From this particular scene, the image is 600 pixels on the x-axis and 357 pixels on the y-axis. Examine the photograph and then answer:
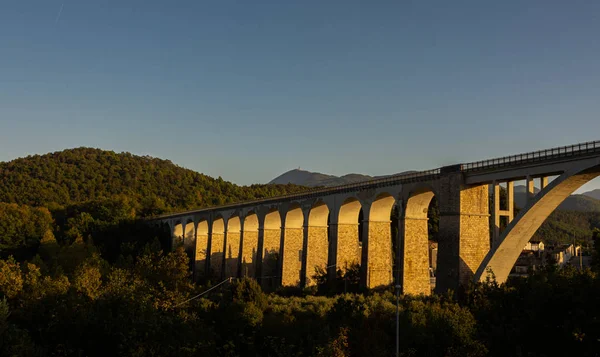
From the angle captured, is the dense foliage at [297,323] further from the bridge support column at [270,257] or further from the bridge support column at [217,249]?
the bridge support column at [217,249]

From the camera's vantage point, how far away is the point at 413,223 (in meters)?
36.9

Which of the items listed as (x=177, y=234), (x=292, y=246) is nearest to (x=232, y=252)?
(x=292, y=246)

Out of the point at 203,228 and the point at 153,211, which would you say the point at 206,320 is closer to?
the point at 203,228

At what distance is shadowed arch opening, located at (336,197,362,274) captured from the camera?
141ft

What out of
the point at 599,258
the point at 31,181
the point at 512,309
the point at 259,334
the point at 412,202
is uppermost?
the point at 31,181

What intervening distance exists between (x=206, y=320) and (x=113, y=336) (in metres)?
5.60

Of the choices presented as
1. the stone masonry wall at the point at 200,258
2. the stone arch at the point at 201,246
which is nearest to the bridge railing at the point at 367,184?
the stone arch at the point at 201,246

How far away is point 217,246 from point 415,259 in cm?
3635

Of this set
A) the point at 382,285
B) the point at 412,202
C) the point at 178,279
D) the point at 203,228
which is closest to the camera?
the point at 178,279

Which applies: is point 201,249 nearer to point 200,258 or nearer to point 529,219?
point 200,258

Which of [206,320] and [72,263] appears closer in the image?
[206,320]

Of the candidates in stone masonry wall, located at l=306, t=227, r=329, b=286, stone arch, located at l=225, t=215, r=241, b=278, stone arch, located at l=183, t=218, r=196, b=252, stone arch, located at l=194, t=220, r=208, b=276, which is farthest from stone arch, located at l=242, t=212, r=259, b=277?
stone arch, located at l=183, t=218, r=196, b=252

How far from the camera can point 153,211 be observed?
10100cm

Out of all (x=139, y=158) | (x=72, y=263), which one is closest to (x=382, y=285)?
(x=72, y=263)
